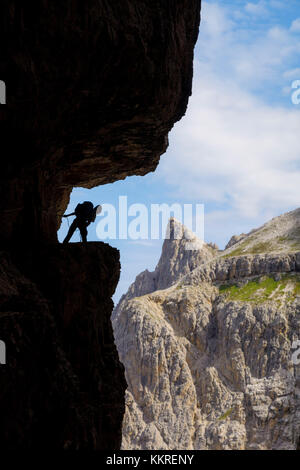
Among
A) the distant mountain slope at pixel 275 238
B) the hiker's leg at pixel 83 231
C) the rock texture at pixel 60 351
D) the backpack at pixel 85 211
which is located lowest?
the rock texture at pixel 60 351

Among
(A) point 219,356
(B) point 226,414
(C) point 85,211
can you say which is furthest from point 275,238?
(C) point 85,211

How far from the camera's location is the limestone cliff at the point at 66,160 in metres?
15.6

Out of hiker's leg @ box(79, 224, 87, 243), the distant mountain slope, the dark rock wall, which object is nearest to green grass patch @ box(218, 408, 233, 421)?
the distant mountain slope

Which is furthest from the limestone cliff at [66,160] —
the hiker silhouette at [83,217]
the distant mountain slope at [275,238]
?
the distant mountain slope at [275,238]

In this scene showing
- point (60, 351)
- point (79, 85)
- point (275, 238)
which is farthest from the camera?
point (275, 238)

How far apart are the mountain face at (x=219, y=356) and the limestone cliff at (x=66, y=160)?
317ft

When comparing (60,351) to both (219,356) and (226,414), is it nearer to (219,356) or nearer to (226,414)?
(226,414)

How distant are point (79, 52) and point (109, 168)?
11.1 metres

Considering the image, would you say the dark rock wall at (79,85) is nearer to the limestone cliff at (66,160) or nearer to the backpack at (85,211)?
the limestone cliff at (66,160)

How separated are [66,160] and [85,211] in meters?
3.09

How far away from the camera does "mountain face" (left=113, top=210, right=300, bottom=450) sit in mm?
111875

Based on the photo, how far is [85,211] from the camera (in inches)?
955
